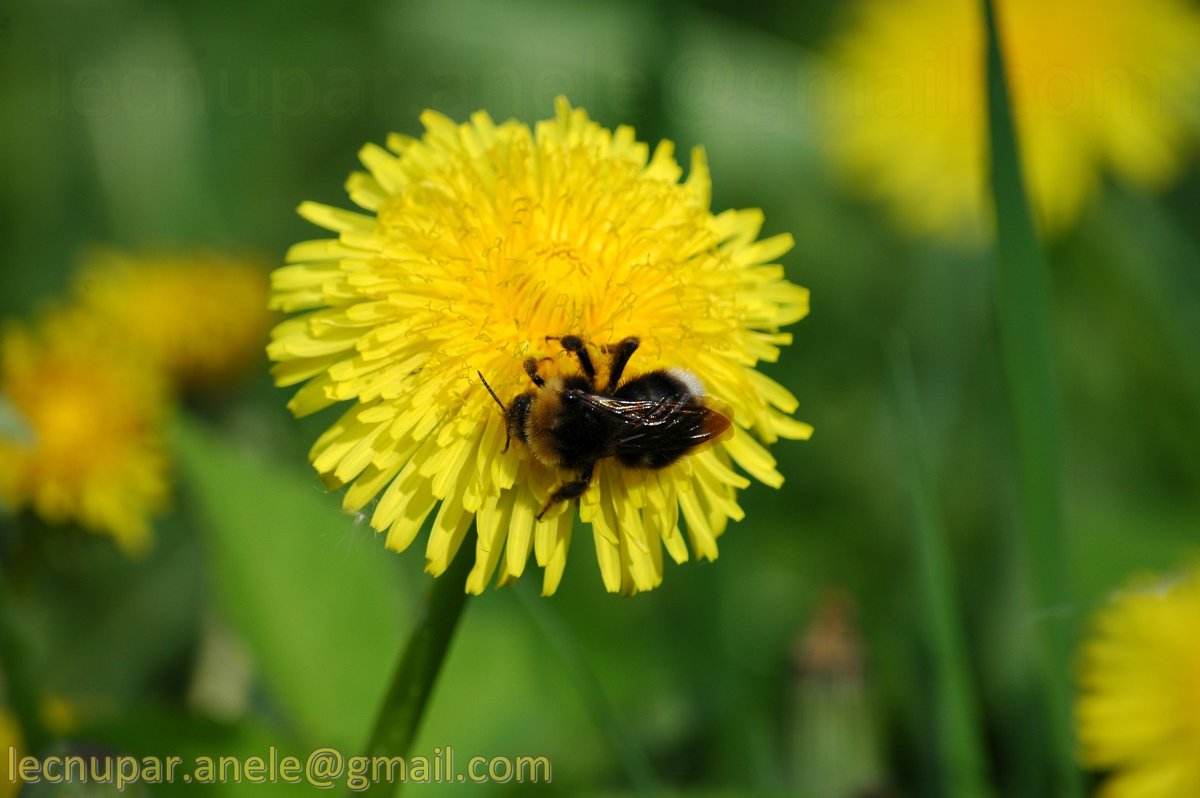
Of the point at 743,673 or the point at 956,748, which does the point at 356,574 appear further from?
the point at 956,748

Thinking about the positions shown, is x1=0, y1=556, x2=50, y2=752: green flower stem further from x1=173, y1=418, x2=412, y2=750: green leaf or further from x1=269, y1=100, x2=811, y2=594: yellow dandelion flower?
x1=269, y1=100, x2=811, y2=594: yellow dandelion flower

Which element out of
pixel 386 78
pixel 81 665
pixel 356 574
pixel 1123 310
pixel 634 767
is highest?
pixel 386 78

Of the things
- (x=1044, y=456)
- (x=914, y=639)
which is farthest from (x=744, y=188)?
(x=1044, y=456)

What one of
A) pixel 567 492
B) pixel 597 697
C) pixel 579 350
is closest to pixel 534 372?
pixel 579 350

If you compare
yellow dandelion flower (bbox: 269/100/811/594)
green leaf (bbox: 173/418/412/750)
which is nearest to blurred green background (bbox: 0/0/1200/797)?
green leaf (bbox: 173/418/412/750)

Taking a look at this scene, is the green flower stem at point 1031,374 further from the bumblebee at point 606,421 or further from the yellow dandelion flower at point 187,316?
the yellow dandelion flower at point 187,316
